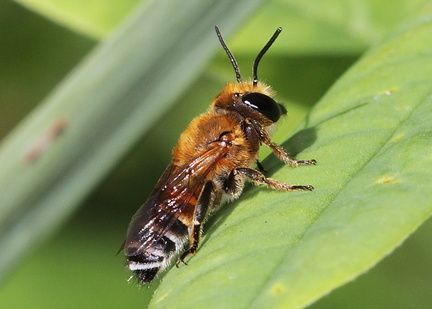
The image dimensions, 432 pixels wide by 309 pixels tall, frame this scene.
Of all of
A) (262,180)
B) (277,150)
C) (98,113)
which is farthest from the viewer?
(277,150)

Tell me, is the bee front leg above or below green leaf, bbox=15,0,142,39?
below

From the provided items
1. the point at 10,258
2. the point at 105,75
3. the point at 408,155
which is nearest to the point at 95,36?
the point at 105,75

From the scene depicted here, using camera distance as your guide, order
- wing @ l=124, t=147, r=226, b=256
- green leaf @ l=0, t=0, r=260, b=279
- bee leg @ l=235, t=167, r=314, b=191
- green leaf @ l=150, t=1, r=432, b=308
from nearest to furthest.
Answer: green leaf @ l=150, t=1, r=432, b=308
green leaf @ l=0, t=0, r=260, b=279
bee leg @ l=235, t=167, r=314, b=191
wing @ l=124, t=147, r=226, b=256

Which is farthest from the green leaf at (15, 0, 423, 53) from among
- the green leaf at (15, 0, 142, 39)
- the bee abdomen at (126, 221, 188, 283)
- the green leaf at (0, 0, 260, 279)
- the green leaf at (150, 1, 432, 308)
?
the bee abdomen at (126, 221, 188, 283)

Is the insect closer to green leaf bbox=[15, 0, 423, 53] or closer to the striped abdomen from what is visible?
the striped abdomen

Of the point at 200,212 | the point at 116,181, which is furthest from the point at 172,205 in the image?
the point at 116,181

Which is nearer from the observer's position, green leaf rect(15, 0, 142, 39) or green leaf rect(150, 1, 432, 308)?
green leaf rect(150, 1, 432, 308)

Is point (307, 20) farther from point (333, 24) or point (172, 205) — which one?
point (172, 205)
